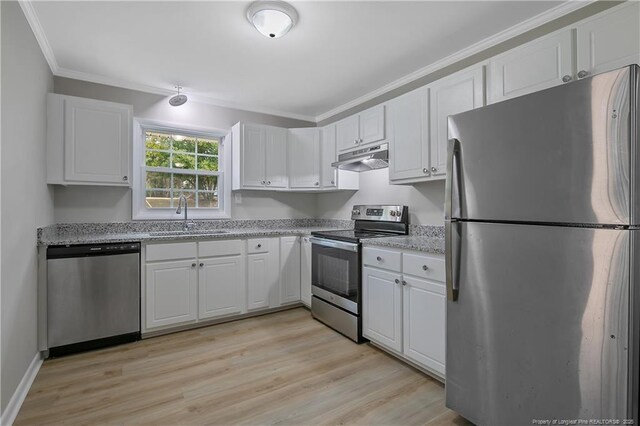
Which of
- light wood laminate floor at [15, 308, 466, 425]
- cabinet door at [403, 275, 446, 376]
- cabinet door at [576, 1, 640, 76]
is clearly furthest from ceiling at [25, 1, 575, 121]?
light wood laminate floor at [15, 308, 466, 425]

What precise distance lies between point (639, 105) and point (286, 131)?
326 cm

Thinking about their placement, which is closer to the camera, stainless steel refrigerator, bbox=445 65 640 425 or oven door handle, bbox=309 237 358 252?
stainless steel refrigerator, bbox=445 65 640 425

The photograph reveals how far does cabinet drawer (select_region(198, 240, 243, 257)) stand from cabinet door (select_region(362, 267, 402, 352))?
1367mm

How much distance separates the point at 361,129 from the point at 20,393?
10.6 feet

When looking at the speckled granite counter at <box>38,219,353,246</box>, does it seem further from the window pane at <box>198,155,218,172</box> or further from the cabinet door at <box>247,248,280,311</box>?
the window pane at <box>198,155,218,172</box>

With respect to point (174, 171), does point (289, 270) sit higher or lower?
lower

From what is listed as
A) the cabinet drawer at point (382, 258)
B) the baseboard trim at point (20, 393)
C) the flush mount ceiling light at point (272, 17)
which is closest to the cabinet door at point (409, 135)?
the cabinet drawer at point (382, 258)

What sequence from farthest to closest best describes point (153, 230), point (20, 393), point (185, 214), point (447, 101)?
point (185, 214) → point (153, 230) → point (447, 101) → point (20, 393)

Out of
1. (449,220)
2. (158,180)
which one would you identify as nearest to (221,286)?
(158,180)

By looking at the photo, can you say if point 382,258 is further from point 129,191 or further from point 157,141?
point 157,141

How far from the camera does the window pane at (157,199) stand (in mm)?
3430

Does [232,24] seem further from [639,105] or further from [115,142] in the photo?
[639,105]

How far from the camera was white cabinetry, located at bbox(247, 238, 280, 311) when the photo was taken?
3318mm

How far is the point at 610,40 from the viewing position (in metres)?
1.64
